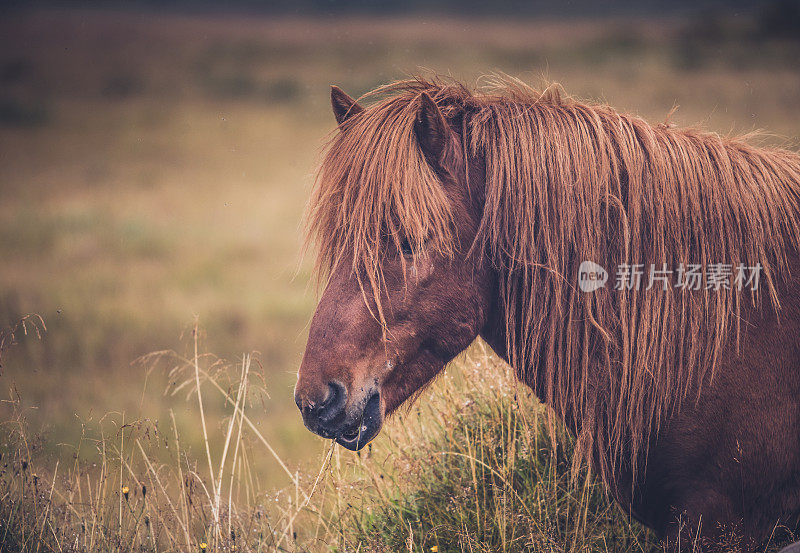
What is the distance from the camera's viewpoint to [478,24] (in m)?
45.7

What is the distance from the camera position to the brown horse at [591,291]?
231 centimetres

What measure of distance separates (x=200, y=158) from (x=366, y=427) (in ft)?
77.3

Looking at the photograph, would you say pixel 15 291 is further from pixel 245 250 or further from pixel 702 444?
pixel 702 444

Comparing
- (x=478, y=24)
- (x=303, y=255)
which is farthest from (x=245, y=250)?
(x=478, y=24)

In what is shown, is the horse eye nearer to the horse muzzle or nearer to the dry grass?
the horse muzzle

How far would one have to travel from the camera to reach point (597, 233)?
2.40m

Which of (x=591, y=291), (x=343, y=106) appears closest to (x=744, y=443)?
(x=591, y=291)

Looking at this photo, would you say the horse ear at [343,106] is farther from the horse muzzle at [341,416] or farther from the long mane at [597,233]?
the horse muzzle at [341,416]

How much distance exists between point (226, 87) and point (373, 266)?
3108cm

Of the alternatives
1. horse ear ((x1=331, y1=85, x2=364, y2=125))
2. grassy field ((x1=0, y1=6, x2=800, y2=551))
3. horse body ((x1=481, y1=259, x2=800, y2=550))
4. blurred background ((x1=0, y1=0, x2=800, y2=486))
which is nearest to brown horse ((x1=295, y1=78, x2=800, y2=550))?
horse body ((x1=481, y1=259, x2=800, y2=550))

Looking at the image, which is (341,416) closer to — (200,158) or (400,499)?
(400,499)

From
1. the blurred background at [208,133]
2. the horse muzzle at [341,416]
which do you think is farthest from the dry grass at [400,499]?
the horse muzzle at [341,416]

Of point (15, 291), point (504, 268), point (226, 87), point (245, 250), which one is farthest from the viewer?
point (226, 87)

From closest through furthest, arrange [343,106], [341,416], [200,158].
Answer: [341,416] < [343,106] < [200,158]
